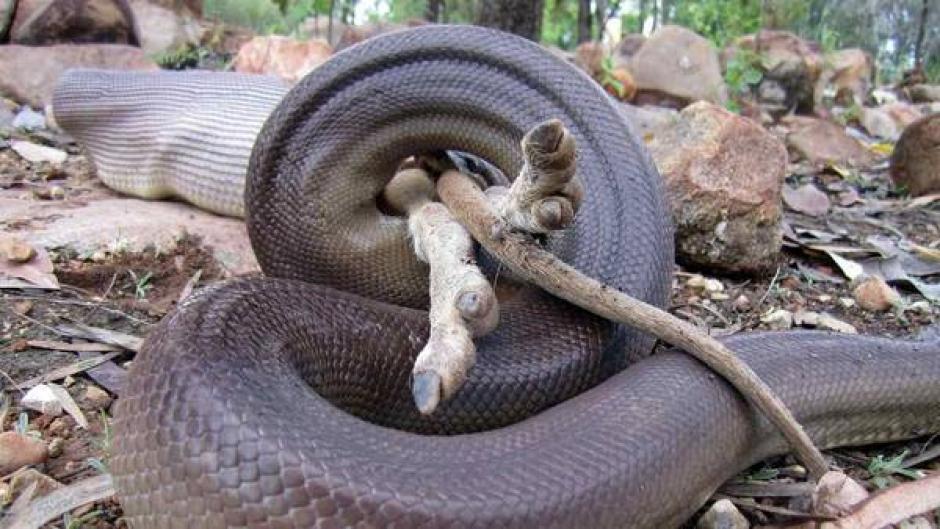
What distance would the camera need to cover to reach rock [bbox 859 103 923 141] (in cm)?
880

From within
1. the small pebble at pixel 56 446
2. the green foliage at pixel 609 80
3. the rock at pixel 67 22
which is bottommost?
the green foliage at pixel 609 80

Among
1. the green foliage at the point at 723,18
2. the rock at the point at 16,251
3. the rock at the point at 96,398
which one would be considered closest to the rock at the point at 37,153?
the rock at the point at 16,251

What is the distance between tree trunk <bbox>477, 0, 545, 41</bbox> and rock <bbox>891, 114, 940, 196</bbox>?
93.8 inches

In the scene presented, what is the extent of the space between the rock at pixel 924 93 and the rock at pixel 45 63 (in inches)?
413

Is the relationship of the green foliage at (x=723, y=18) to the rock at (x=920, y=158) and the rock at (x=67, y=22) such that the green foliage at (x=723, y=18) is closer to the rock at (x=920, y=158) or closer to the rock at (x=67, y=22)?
the rock at (x=920, y=158)

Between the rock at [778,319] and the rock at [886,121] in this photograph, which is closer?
the rock at [778,319]

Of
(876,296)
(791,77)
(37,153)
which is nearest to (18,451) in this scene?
(876,296)

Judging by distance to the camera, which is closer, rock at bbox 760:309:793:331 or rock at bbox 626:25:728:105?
rock at bbox 760:309:793:331

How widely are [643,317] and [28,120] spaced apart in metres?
4.65

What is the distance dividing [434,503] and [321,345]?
1.98 ft

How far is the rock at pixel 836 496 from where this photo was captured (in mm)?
Answer: 1739

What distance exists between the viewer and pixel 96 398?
2.24 metres

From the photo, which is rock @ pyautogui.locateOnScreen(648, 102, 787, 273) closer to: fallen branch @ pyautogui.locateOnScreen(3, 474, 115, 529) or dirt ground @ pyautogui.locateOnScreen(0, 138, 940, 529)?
dirt ground @ pyautogui.locateOnScreen(0, 138, 940, 529)

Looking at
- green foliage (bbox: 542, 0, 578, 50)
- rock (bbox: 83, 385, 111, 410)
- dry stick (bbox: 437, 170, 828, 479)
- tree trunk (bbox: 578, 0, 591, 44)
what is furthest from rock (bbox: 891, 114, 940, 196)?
green foliage (bbox: 542, 0, 578, 50)
